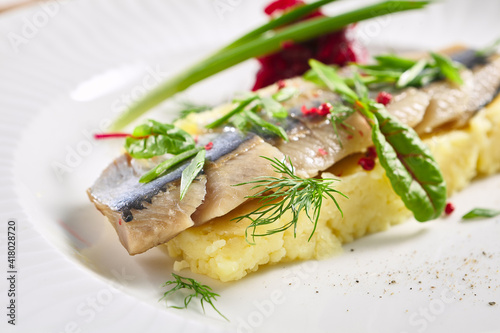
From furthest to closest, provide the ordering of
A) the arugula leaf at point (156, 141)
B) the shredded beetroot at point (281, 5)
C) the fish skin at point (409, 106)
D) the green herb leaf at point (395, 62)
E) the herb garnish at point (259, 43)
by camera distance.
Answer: the shredded beetroot at point (281, 5) < the herb garnish at point (259, 43) < the green herb leaf at point (395, 62) < the fish skin at point (409, 106) < the arugula leaf at point (156, 141)

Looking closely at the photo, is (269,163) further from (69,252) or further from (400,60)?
(400,60)

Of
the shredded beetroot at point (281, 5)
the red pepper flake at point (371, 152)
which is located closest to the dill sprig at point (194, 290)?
the red pepper flake at point (371, 152)

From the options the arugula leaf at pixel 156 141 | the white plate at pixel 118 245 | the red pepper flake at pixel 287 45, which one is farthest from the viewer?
the red pepper flake at pixel 287 45

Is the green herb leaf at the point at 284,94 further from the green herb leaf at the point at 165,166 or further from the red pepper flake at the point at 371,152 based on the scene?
the green herb leaf at the point at 165,166

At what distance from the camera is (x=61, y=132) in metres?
4.48

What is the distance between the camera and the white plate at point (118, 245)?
2756 millimetres

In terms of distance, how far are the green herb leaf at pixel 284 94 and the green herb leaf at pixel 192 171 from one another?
0.86 metres

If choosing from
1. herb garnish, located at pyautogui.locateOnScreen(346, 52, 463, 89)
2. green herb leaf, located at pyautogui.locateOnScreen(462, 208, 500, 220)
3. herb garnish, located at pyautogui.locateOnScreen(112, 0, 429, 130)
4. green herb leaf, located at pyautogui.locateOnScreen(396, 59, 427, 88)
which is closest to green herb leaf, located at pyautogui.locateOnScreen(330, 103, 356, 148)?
herb garnish, located at pyautogui.locateOnScreen(346, 52, 463, 89)

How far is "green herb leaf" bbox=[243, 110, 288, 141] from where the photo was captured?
332 cm

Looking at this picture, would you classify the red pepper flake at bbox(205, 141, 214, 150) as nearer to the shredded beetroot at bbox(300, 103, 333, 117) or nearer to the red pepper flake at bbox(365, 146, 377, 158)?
the shredded beetroot at bbox(300, 103, 333, 117)

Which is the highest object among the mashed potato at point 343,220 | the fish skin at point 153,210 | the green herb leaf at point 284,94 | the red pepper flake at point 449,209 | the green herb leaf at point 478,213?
the fish skin at point 153,210

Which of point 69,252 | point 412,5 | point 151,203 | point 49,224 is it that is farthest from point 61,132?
point 412,5

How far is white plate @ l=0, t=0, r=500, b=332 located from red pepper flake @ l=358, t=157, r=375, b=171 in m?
0.47

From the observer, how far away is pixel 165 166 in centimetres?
305
